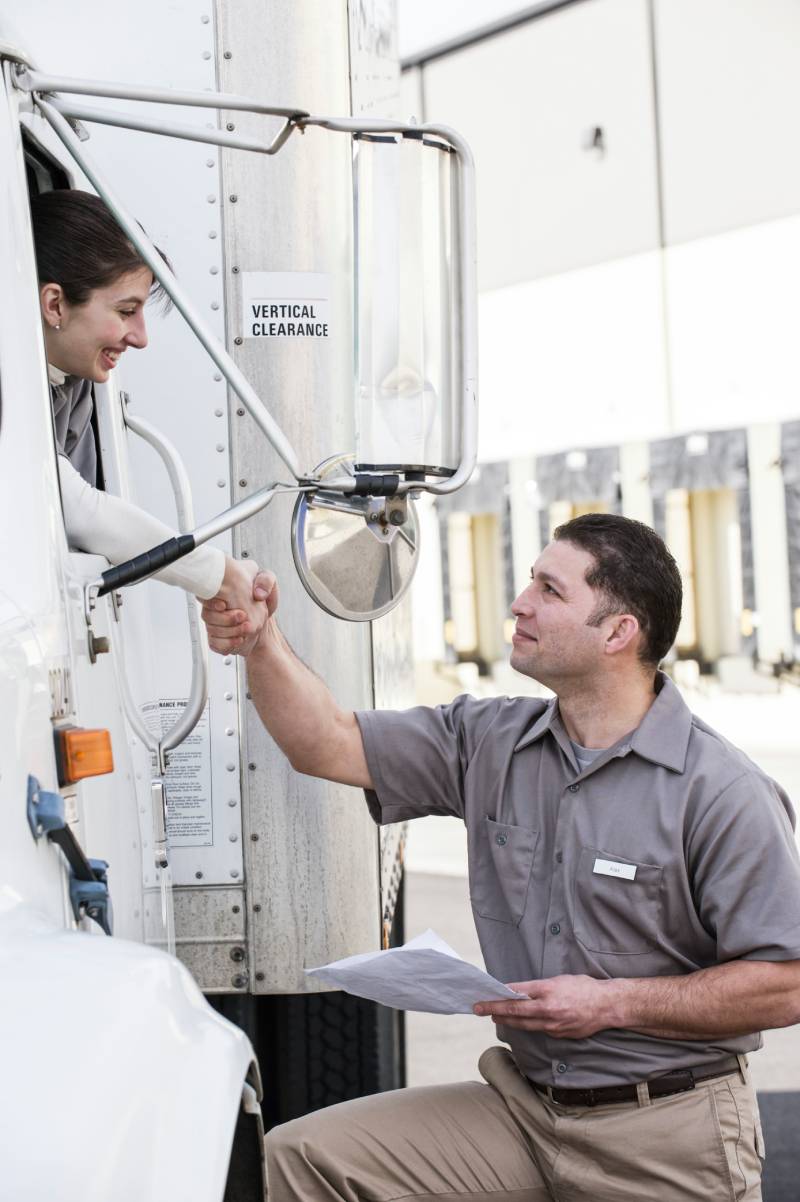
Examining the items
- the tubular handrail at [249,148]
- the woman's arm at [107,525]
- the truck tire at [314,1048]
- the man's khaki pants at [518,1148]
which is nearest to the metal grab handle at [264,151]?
the tubular handrail at [249,148]

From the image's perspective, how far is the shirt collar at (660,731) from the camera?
2475mm

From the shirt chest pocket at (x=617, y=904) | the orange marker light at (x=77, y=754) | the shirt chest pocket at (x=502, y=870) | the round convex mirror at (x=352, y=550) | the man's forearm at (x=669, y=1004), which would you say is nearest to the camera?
the orange marker light at (x=77, y=754)

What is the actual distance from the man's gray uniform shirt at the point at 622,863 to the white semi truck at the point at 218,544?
0.38 m

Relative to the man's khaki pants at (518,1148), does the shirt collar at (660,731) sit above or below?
above

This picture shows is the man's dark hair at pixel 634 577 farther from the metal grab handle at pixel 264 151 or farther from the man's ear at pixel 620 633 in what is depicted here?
the metal grab handle at pixel 264 151

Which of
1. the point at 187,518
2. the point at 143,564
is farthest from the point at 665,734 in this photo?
the point at 143,564

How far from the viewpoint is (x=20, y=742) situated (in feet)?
5.23

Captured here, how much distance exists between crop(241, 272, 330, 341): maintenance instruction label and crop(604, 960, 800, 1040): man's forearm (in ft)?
4.63

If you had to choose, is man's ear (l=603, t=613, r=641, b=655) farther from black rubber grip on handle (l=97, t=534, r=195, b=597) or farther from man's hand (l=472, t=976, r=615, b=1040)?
black rubber grip on handle (l=97, t=534, r=195, b=597)

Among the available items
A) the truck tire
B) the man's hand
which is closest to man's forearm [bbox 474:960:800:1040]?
the man's hand

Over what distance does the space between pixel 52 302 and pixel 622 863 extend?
129cm

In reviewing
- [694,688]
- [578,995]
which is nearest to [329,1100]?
[578,995]

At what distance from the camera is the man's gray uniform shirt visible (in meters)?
2.34

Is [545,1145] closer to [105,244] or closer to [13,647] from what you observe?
[13,647]
